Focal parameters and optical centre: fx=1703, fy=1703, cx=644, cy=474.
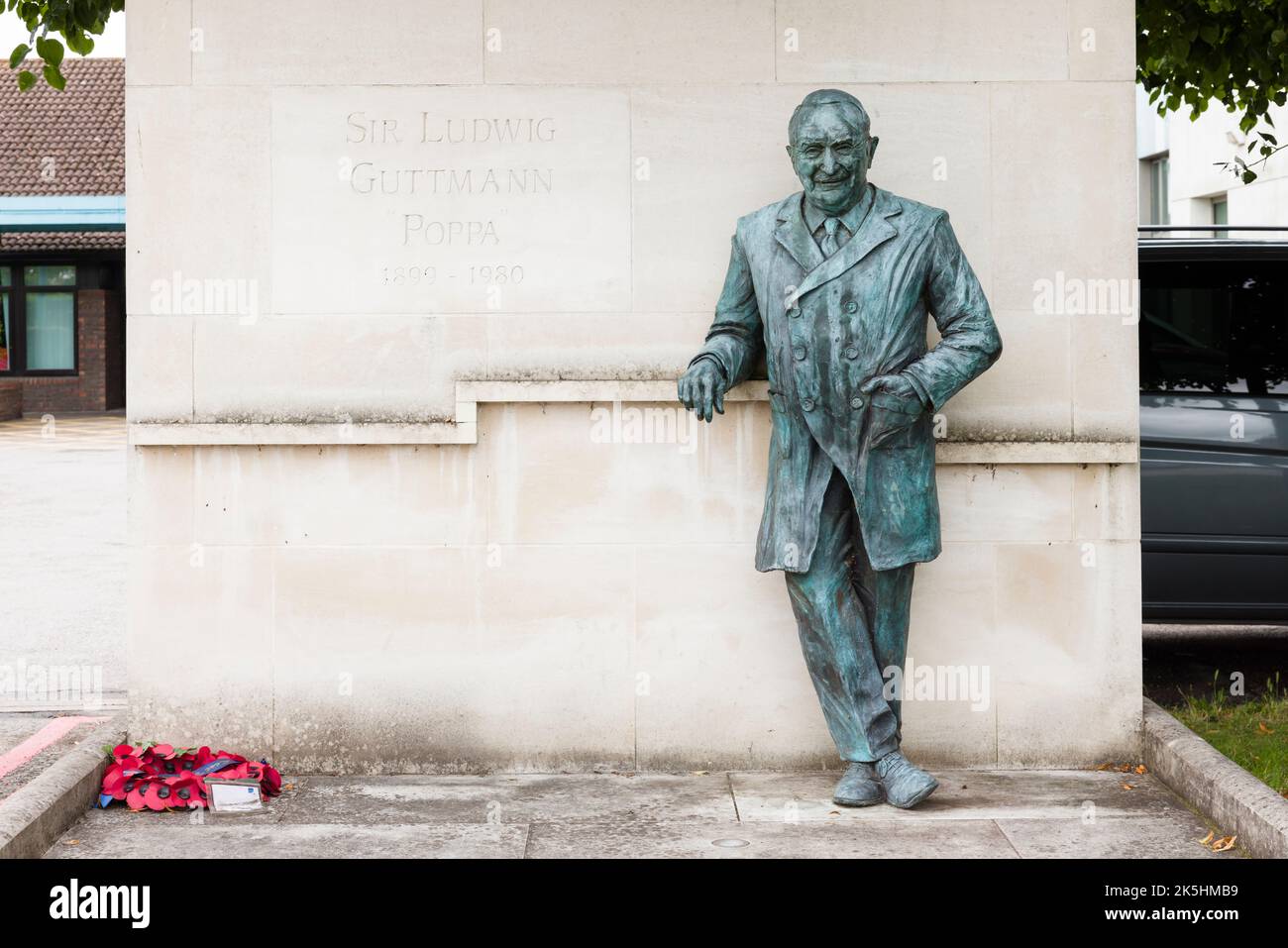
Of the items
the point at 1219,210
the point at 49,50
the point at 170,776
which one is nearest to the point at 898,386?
the point at 170,776

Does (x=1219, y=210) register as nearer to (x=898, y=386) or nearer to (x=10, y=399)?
(x=898, y=386)

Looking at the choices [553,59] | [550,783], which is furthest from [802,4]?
[550,783]

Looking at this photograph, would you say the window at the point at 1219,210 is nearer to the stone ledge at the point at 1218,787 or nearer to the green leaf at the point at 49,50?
the stone ledge at the point at 1218,787

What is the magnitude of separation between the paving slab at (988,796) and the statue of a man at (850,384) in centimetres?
11

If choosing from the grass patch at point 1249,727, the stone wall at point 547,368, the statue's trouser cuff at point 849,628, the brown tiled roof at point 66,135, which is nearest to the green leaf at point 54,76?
the stone wall at point 547,368

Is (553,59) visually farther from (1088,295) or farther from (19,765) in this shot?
(19,765)

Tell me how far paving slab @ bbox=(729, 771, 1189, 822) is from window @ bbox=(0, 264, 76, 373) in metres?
30.3

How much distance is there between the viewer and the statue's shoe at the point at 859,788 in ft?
18.6

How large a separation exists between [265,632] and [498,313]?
144 cm

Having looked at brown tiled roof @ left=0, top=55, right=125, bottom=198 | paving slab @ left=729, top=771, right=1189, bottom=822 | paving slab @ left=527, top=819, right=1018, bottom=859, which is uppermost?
brown tiled roof @ left=0, top=55, right=125, bottom=198

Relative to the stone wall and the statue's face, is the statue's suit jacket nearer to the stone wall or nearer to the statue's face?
the statue's face

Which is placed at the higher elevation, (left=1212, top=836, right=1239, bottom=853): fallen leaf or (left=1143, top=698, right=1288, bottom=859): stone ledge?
(left=1143, top=698, right=1288, bottom=859): stone ledge

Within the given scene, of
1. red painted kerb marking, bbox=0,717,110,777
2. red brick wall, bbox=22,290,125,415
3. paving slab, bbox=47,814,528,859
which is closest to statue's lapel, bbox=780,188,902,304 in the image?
paving slab, bbox=47,814,528,859

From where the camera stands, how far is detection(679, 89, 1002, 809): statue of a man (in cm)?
556
